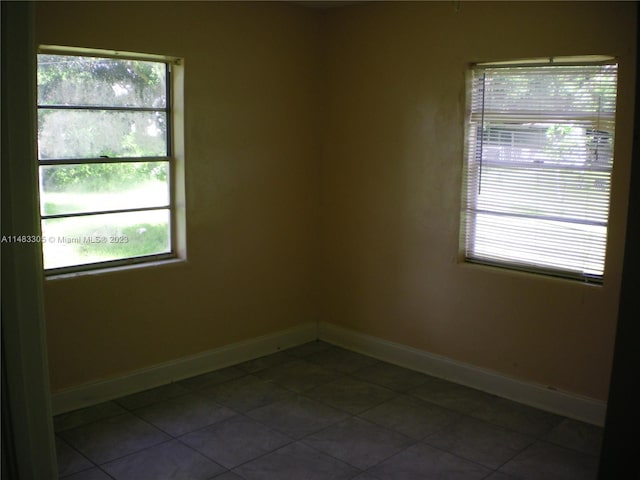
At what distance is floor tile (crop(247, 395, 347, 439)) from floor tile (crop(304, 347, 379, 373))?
641 millimetres

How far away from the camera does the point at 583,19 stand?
393cm

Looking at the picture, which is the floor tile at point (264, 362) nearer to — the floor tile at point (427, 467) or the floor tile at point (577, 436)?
the floor tile at point (427, 467)

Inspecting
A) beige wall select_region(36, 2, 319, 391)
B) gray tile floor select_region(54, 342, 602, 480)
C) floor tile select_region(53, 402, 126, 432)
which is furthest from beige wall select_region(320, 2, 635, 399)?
floor tile select_region(53, 402, 126, 432)

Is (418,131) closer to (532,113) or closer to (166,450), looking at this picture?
(532,113)

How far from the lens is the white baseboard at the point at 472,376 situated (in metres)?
4.21

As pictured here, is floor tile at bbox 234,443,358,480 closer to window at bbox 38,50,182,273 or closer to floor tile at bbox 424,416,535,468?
floor tile at bbox 424,416,535,468

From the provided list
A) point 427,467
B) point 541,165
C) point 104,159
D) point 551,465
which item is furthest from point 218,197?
point 551,465

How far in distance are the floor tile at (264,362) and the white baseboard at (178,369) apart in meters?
0.04

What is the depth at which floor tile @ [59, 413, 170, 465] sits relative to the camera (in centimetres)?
375

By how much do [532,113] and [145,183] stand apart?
2541mm

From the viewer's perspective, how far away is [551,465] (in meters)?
3.67

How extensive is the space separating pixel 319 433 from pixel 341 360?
4.05 feet

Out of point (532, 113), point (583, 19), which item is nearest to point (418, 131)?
point (532, 113)

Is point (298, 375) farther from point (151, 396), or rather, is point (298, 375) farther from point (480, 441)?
point (480, 441)
